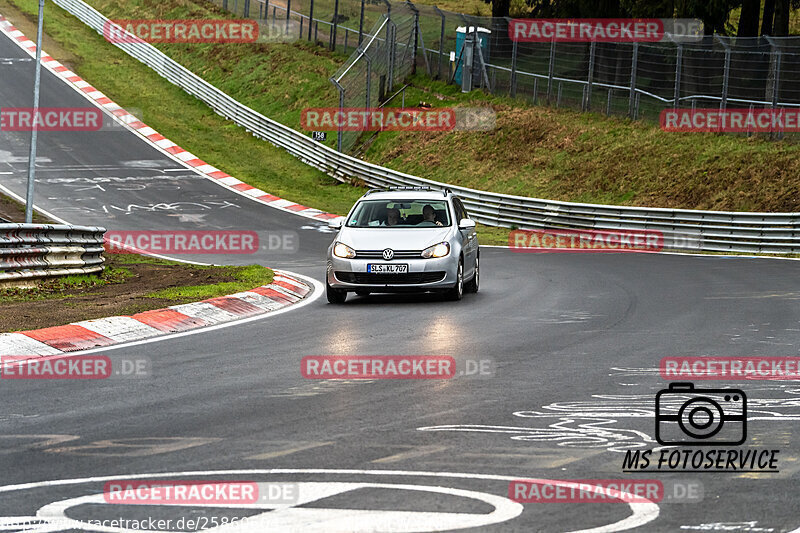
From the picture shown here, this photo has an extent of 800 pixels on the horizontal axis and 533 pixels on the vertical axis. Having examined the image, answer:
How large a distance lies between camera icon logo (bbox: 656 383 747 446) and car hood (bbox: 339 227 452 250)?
7418 millimetres

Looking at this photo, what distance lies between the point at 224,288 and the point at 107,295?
1579 mm

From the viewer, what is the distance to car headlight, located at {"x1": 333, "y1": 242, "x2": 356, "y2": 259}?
15.7 m

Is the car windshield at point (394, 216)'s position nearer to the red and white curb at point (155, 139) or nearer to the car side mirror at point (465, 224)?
the car side mirror at point (465, 224)

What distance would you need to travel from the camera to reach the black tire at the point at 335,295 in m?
15.8

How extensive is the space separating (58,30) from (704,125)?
35244mm

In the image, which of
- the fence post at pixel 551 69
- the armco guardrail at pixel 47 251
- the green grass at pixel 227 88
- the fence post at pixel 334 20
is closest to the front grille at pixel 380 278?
the armco guardrail at pixel 47 251

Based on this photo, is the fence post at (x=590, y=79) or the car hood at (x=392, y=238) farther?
the fence post at (x=590, y=79)

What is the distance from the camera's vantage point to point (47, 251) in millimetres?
17625

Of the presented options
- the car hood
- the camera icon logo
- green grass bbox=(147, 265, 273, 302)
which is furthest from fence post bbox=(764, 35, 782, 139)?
the camera icon logo

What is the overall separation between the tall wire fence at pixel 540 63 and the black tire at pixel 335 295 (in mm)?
18459

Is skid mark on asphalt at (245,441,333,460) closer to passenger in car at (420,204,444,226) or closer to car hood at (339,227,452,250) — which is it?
car hood at (339,227,452,250)

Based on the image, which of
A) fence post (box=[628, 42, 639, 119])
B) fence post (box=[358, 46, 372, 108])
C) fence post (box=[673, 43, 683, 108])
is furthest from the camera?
fence post (box=[358, 46, 372, 108])

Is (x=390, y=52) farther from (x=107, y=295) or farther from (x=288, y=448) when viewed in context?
(x=288, y=448)

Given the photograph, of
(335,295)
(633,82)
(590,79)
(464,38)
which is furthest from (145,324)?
(464,38)
